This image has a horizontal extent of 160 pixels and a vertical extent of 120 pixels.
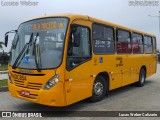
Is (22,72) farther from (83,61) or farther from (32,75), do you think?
(83,61)

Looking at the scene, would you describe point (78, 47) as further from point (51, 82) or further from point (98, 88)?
point (98, 88)

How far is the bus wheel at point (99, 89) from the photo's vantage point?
8906 mm

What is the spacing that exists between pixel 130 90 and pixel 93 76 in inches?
149

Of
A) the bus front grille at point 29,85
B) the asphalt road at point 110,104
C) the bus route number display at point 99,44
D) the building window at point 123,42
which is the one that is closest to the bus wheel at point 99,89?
the asphalt road at point 110,104

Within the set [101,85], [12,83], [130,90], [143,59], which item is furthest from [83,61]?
[143,59]

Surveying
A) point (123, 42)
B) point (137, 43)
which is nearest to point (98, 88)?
point (123, 42)

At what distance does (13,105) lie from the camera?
869cm

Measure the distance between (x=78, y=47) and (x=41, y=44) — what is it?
106 cm

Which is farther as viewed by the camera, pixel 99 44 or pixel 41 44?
pixel 99 44

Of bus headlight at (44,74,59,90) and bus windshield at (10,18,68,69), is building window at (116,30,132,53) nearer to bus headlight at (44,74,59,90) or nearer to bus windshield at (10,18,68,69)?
bus windshield at (10,18,68,69)

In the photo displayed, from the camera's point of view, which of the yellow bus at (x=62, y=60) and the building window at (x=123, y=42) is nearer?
the yellow bus at (x=62, y=60)

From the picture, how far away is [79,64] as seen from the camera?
7836 mm

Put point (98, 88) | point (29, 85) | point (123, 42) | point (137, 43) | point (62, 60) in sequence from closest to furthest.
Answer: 1. point (62, 60)
2. point (29, 85)
3. point (98, 88)
4. point (123, 42)
5. point (137, 43)

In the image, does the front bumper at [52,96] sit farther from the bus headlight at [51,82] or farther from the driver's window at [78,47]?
the driver's window at [78,47]
